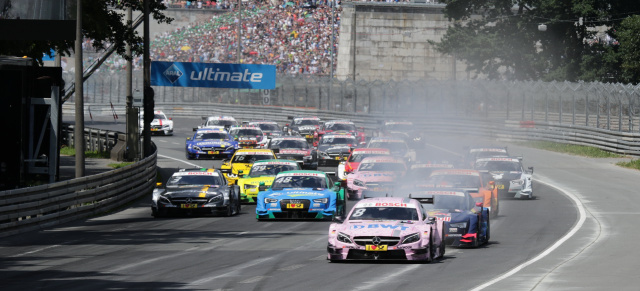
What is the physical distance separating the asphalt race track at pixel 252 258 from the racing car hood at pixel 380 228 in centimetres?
55

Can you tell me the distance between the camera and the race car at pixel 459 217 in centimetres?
2170

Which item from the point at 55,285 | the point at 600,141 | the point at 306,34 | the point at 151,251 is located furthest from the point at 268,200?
the point at 306,34

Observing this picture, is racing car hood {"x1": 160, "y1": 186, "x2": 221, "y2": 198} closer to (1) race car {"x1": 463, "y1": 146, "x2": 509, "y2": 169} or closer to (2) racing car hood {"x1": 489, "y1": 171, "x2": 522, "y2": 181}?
(2) racing car hood {"x1": 489, "y1": 171, "x2": 522, "y2": 181}

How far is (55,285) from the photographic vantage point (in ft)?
52.4

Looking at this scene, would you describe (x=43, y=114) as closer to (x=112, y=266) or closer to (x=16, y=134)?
(x=16, y=134)

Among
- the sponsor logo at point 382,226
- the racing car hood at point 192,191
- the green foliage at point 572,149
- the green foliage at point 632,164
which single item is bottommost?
the green foliage at point 632,164

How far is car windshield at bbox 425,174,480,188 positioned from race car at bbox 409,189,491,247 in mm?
4972

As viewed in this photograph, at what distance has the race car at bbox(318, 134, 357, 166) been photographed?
45.6 metres

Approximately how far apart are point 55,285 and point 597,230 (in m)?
14.2

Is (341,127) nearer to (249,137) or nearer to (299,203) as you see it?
(249,137)

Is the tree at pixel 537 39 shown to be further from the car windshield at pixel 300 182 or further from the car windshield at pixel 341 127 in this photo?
the car windshield at pixel 300 182

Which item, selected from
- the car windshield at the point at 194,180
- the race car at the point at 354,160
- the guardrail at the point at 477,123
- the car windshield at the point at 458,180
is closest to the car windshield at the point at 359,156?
the race car at the point at 354,160

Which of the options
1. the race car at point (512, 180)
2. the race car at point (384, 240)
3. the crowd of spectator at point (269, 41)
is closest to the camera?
the race car at point (384, 240)

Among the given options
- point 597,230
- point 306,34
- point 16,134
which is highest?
point 306,34
